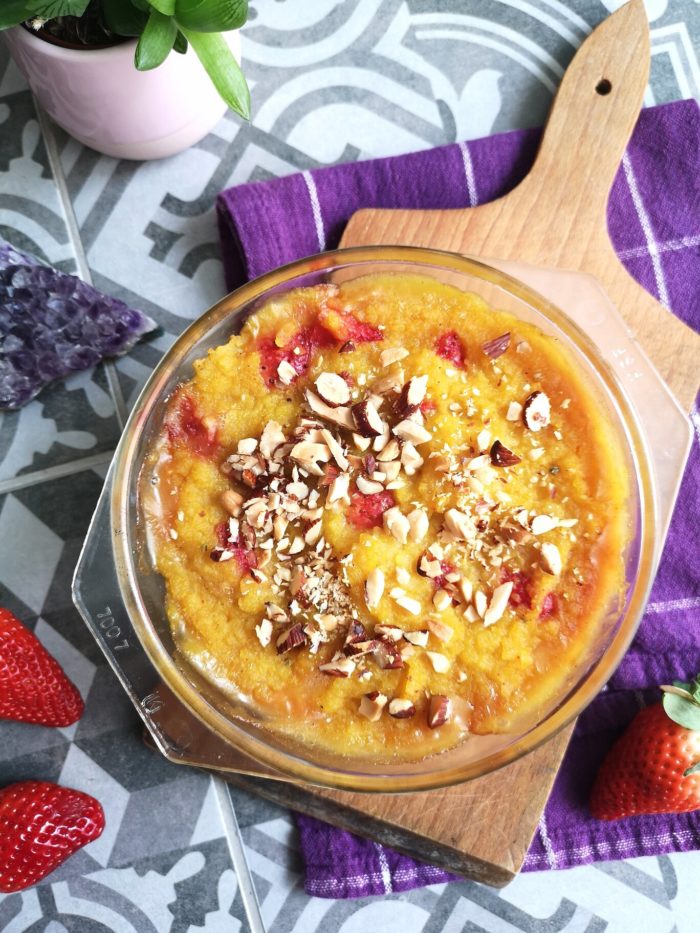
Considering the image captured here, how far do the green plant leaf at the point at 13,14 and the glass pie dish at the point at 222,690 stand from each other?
51cm

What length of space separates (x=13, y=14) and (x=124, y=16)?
0.53 ft

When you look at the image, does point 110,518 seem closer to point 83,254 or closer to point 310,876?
point 83,254

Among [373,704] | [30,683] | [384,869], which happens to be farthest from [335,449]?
[384,869]

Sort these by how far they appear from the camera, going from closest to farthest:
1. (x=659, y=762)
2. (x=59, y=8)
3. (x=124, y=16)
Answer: (x=59, y=8)
(x=124, y=16)
(x=659, y=762)

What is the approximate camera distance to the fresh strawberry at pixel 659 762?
1579mm

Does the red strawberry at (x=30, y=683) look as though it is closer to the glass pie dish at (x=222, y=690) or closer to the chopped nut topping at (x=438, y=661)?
the glass pie dish at (x=222, y=690)

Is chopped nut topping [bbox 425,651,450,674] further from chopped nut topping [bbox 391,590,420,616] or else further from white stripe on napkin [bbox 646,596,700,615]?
white stripe on napkin [bbox 646,596,700,615]

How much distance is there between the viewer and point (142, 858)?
1.73m

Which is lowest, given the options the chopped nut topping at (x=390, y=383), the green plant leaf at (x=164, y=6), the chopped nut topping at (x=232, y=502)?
the chopped nut topping at (x=232, y=502)

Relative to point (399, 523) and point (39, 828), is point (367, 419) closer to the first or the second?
point (399, 523)

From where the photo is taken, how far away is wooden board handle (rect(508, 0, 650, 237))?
1659 millimetres

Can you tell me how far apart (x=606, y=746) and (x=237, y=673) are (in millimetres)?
764

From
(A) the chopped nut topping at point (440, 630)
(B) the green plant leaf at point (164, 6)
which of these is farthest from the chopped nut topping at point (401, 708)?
(B) the green plant leaf at point (164, 6)

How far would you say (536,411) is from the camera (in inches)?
53.9
